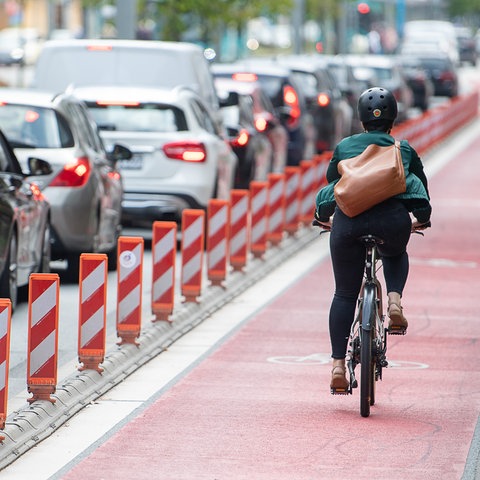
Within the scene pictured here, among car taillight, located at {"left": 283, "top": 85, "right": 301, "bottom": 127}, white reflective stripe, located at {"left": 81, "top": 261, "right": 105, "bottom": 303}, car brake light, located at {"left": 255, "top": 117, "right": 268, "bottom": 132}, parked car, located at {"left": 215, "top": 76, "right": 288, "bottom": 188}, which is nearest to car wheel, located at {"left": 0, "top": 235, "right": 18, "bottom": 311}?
white reflective stripe, located at {"left": 81, "top": 261, "right": 105, "bottom": 303}

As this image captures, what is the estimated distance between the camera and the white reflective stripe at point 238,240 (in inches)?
633

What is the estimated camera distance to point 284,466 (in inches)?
327

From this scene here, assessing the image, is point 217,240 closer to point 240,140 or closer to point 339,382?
point 339,382

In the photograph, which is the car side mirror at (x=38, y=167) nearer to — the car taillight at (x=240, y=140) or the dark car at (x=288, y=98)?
the car taillight at (x=240, y=140)

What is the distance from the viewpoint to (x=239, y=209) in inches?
634

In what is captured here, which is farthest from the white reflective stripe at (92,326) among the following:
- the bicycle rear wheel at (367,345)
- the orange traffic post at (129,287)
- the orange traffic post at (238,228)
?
the orange traffic post at (238,228)

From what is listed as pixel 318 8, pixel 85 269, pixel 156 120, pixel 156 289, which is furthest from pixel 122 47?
pixel 318 8

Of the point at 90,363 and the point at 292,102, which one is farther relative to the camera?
the point at 292,102

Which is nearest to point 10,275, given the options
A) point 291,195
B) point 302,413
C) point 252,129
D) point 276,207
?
point 302,413

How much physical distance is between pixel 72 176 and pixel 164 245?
2781mm

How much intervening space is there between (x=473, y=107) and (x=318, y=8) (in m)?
17.6

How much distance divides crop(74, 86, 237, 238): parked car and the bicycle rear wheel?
28.7 feet

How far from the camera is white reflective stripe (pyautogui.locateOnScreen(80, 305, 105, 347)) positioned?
10.4 metres

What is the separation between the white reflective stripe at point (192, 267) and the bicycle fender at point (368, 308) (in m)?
4.53
